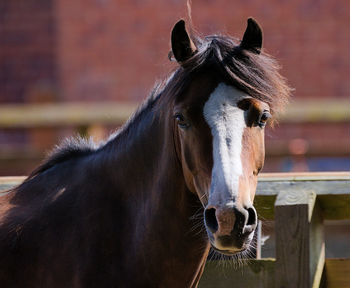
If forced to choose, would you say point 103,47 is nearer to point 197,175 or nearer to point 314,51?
point 314,51

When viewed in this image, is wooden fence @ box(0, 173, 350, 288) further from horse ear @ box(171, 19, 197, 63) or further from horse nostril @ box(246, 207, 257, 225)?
horse ear @ box(171, 19, 197, 63)

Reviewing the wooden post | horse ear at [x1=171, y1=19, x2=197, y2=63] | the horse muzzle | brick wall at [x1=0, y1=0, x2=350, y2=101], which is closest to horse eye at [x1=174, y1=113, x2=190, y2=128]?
horse ear at [x1=171, y1=19, x2=197, y2=63]

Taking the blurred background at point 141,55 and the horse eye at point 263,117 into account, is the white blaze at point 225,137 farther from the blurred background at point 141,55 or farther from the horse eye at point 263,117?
the blurred background at point 141,55

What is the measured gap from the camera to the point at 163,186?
3.78 metres

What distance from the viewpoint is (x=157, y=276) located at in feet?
12.3

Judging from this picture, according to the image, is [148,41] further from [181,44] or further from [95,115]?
[181,44]

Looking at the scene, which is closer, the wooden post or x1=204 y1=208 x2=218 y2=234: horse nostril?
x1=204 y1=208 x2=218 y2=234: horse nostril

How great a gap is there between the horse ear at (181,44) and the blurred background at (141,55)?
6.04m

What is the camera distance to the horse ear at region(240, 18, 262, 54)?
12.2ft

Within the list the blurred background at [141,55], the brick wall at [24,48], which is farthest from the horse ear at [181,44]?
the brick wall at [24,48]

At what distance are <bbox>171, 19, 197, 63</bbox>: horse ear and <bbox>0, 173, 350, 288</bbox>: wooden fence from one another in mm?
837

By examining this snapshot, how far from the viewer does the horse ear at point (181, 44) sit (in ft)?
12.2

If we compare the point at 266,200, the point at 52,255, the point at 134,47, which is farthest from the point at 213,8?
the point at 52,255

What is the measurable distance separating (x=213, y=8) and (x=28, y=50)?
2.39m
